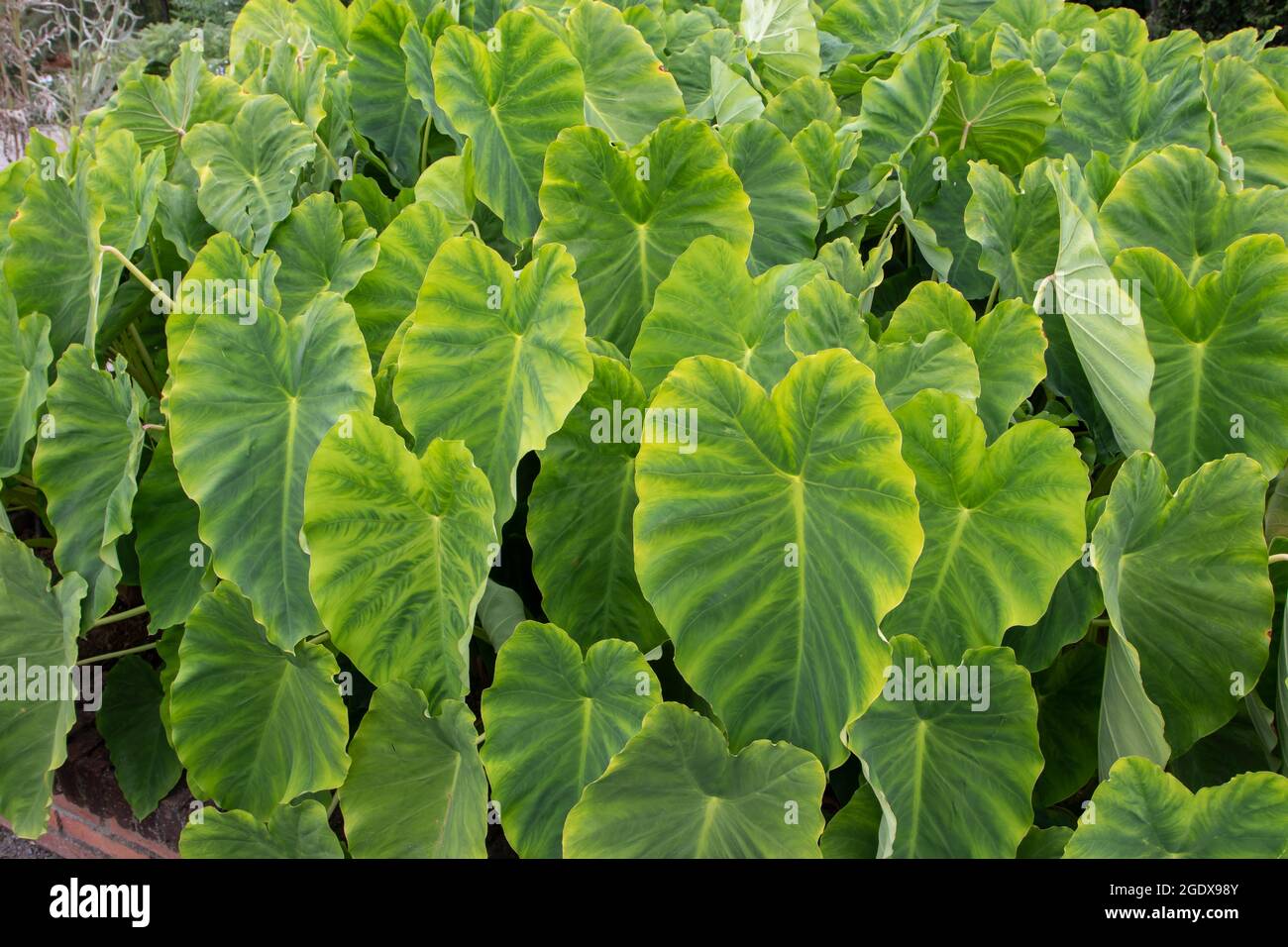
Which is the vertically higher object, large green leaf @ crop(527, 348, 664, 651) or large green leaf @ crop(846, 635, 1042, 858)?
large green leaf @ crop(527, 348, 664, 651)

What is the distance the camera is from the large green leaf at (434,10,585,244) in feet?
5.14

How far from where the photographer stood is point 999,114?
1726mm

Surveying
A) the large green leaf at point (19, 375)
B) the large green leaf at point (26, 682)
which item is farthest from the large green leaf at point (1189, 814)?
the large green leaf at point (19, 375)

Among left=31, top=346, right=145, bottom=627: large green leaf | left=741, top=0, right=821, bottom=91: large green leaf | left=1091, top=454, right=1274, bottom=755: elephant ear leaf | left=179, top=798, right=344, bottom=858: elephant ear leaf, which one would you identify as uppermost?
left=741, top=0, right=821, bottom=91: large green leaf

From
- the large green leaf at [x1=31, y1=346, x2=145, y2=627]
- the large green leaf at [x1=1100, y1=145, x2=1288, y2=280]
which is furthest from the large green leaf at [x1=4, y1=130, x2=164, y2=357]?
the large green leaf at [x1=1100, y1=145, x2=1288, y2=280]

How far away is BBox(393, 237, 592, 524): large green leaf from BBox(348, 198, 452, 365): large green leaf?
23 cm

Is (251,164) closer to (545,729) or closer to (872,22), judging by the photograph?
(545,729)

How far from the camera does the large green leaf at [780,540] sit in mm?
1091

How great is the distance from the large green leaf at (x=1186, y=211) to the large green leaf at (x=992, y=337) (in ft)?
0.78

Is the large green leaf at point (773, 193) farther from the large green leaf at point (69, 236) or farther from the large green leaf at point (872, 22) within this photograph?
the large green leaf at point (69, 236)

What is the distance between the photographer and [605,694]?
46.9 inches

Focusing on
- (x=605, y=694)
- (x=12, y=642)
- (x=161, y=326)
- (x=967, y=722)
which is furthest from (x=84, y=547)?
(x=967, y=722)

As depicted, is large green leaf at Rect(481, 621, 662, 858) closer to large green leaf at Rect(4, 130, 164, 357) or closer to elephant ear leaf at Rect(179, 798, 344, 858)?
elephant ear leaf at Rect(179, 798, 344, 858)

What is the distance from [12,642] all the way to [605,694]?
2.89ft
